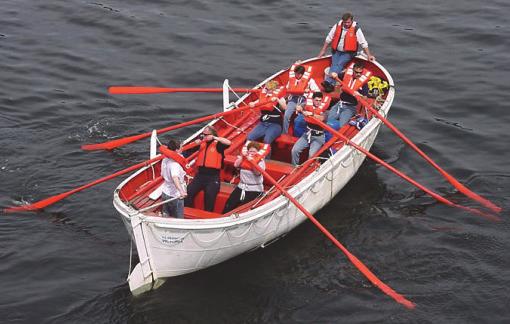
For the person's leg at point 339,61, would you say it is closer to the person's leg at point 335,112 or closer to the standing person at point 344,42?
the standing person at point 344,42

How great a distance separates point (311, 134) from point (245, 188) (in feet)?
8.04

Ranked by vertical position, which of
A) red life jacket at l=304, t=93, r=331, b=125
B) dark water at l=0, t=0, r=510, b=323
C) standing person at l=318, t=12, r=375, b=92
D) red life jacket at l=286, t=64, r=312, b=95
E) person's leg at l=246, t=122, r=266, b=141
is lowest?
dark water at l=0, t=0, r=510, b=323

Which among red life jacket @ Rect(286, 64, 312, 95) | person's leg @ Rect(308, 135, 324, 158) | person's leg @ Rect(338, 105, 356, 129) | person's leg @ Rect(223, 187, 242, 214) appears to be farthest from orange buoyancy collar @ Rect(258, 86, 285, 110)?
person's leg @ Rect(223, 187, 242, 214)

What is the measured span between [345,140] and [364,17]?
13177 millimetres

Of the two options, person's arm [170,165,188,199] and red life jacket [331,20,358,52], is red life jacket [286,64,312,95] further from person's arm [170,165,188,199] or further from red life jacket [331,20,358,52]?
person's arm [170,165,188,199]

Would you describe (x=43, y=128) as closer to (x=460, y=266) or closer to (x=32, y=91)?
(x=32, y=91)

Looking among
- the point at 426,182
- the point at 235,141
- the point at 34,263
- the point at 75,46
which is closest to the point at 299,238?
the point at 235,141

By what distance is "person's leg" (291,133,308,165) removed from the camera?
52.4ft

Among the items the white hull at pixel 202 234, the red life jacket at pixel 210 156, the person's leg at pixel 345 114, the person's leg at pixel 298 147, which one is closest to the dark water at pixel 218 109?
the white hull at pixel 202 234

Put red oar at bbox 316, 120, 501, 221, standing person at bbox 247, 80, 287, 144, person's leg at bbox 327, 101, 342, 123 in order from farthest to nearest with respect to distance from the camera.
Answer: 1. person's leg at bbox 327, 101, 342, 123
2. standing person at bbox 247, 80, 287, 144
3. red oar at bbox 316, 120, 501, 221

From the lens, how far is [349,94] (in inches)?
684

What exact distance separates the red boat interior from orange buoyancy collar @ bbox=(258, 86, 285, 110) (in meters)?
0.85

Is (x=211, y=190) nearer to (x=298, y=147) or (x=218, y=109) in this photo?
(x=298, y=147)

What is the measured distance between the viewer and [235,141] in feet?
54.3
